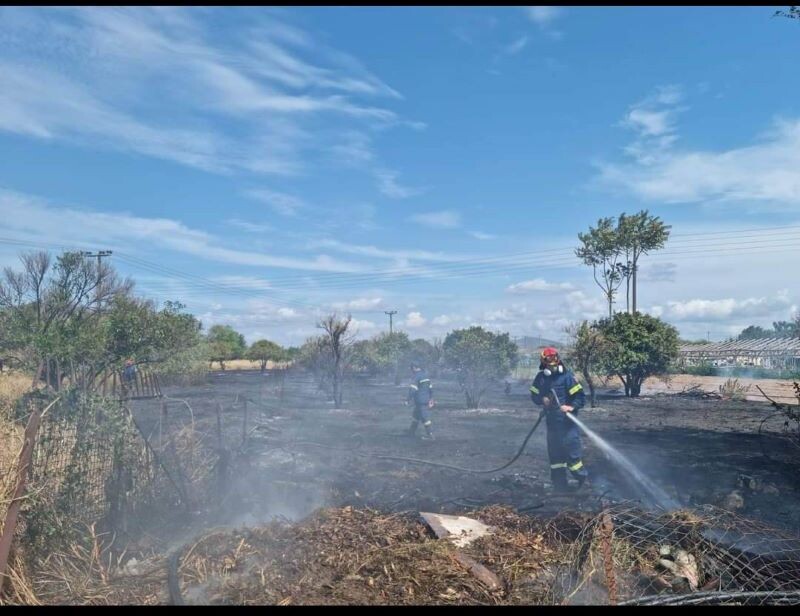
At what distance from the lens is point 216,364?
2189 inches

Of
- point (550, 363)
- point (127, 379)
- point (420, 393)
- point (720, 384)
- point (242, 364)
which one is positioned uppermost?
point (550, 363)

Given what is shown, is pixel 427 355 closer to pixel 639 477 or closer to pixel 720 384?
pixel 720 384

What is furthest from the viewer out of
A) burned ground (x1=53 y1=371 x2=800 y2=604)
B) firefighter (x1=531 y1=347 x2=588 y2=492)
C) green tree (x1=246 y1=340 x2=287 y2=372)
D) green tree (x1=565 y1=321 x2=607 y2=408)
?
green tree (x1=246 y1=340 x2=287 y2=372)

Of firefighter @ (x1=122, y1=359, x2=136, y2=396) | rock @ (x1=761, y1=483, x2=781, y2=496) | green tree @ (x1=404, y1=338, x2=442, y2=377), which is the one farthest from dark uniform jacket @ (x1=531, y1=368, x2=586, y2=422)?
green tree @ (x1=404, y1=338, x2=442, y2=377)

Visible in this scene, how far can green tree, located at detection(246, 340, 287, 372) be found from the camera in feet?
172

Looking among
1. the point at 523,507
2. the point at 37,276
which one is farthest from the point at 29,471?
the point at 37,276

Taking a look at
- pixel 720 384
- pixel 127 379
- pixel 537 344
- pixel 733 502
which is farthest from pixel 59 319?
pixel 537 344

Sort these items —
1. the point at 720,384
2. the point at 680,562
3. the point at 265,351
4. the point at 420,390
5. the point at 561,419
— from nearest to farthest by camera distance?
the point at 680,562
the point at 561,419
the point at 420,390
the point at 720,384
the point at 265,351

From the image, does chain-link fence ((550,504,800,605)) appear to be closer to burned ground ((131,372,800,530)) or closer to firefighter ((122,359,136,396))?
burned ground ((131,372,800,530))

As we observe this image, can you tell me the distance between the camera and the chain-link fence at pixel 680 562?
4312 millimetres

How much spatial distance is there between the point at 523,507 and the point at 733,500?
2.21 m

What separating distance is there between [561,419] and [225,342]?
4948 cm

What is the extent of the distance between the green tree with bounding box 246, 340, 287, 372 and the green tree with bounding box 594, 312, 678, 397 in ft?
110

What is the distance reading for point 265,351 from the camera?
2112 inches
